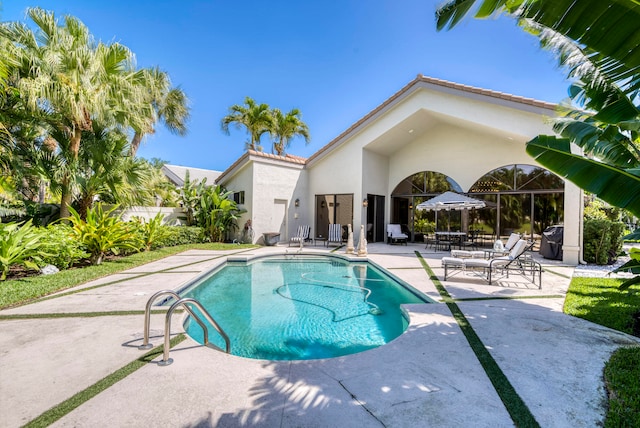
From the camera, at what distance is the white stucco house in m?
13.6

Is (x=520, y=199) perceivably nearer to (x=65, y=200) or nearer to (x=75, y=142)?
(x=75, y=142)

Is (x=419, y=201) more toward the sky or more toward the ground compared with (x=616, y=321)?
more toward the sky

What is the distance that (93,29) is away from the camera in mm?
10508

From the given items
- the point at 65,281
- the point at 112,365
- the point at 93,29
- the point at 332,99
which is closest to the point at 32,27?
the point at 93,29

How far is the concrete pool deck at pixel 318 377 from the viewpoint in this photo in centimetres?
258

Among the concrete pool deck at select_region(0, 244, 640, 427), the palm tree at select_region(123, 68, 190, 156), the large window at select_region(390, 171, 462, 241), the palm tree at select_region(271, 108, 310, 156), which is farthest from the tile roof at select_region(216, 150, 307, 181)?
the concrete pool deck at select_region(0, 244, 640, 427)

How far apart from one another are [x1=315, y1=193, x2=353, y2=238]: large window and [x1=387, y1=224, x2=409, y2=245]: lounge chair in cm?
246

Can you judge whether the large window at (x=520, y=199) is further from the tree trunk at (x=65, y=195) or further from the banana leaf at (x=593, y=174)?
the tree trunk at (x=65, y=195)

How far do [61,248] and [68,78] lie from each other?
17.4 ft

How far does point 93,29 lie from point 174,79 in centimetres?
845

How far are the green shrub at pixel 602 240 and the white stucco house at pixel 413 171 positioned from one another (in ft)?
2.64

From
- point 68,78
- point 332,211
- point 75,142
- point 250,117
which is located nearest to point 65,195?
point 75,142

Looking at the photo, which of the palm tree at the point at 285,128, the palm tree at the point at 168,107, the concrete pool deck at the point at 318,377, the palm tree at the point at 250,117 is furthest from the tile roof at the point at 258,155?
the concrete pool deck at the point at 318,377

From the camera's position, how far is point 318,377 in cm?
323
